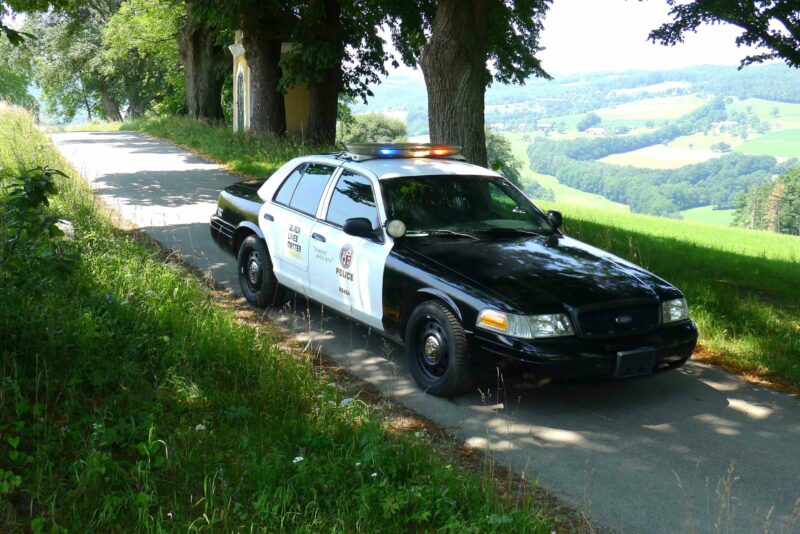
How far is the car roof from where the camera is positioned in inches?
285

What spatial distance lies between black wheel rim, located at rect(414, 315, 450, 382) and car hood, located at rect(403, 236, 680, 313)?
0.43m

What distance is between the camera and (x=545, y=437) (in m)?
5.48

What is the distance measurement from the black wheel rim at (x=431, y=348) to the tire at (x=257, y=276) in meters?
2.39

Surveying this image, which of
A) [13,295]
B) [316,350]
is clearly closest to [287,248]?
[316,350]

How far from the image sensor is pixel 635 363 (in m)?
5.71

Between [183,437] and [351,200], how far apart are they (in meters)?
3.05

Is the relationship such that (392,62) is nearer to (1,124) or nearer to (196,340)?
(1,124)

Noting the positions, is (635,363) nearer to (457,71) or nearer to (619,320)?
(619,320)

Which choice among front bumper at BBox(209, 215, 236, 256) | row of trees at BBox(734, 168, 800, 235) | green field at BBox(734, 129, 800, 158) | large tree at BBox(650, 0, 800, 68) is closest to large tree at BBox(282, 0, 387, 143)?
large tree at BBox(650, 0, 800, 68)

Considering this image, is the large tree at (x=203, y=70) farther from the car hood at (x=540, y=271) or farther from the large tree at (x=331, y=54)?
the car hood at (x=540, y=271)

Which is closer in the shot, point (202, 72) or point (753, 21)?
point (753, 21)

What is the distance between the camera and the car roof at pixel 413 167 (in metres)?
7.23

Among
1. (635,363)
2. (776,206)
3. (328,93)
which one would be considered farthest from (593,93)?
(635,363)

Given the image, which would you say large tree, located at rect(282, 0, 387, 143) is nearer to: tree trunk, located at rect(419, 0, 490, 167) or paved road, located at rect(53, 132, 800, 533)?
tree trunk, located at rect(419, 0, 490, 167)
